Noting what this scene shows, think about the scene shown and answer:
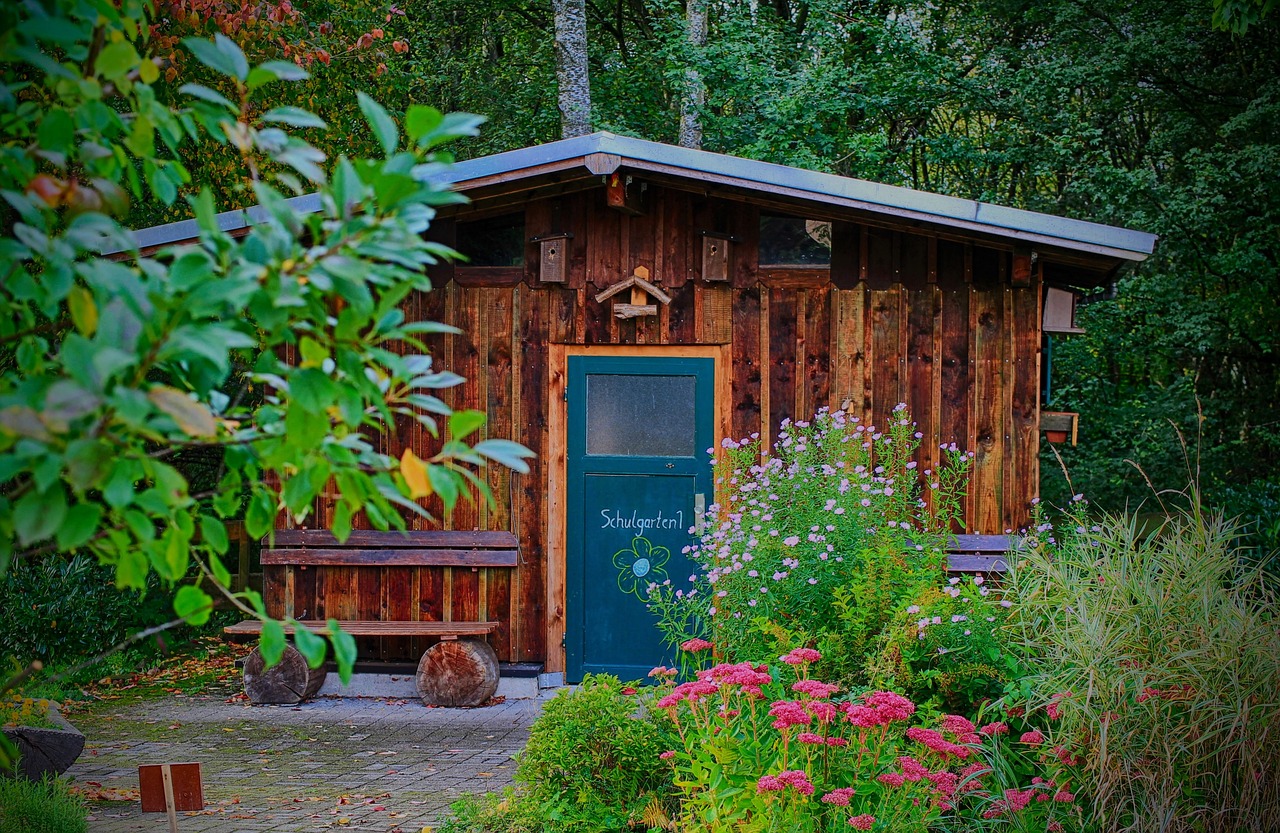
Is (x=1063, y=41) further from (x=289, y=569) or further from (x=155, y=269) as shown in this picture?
(x=155, y=269)

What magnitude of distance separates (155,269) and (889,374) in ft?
20.3

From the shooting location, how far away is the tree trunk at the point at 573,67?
12312 millimetres

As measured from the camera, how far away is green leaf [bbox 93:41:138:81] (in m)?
1.65

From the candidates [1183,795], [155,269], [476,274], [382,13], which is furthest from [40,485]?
[382,13]

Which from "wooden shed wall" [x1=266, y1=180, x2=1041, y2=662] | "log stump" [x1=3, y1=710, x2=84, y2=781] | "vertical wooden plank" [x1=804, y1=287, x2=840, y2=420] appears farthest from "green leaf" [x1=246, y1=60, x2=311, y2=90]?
"vertical wooden plank" [x1=804, y1=287, x2=840, y2=420]

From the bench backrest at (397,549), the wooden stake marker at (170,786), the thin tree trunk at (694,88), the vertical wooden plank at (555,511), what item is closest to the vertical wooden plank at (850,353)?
the vertical wooden plank at (555,511)

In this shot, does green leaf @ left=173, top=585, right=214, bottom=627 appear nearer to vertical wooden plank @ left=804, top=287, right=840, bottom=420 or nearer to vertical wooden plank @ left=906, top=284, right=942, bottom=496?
vertical wooden plank @ left=804, top=287, right=840, bottom=420

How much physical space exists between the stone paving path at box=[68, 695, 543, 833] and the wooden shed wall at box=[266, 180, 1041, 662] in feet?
2.32

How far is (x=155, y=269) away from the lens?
58.5 inches

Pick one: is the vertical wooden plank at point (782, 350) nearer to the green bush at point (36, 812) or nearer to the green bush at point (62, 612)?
the green bush at point (36, 812)

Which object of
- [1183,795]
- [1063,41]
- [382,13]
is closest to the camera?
[1183,795]

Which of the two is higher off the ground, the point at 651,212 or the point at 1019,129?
the point at 1019,129

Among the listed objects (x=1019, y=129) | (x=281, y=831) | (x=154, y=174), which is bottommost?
(x=281, y=831)

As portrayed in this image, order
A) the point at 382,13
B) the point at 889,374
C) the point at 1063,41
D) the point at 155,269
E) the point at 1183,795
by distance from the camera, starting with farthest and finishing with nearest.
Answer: the point at 1063,41, the point at 382,13, the point at 889,374, the point at 1183,795, the point at 155,269
